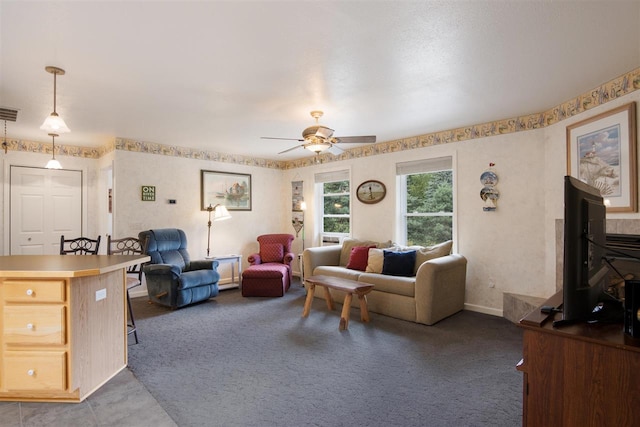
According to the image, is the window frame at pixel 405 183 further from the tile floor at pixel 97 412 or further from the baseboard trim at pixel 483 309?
the tile floor at pixel 97 412

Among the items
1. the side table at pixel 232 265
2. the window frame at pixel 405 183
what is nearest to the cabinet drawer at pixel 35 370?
the side table at pixel 232 265

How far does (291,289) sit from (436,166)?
3.09 m

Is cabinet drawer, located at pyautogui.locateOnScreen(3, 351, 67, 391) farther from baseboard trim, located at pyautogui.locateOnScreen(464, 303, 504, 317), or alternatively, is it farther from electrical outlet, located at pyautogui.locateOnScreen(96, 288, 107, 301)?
baseboard trim, located at pyautogui.locateOnScreen(464, 303, 504, 317)

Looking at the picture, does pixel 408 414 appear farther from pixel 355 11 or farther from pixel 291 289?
pixel 291 289

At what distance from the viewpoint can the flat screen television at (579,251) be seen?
108cm

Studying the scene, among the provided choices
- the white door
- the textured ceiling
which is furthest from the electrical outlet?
the white door

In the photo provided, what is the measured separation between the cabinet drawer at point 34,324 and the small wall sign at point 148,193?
10.4 ft

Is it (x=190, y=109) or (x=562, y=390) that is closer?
(x=562, y=390)

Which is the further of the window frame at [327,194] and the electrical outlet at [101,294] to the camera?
the window frame at [327,194]

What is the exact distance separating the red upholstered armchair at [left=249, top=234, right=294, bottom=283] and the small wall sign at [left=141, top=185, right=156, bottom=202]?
6.10ft

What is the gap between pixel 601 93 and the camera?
117 inches

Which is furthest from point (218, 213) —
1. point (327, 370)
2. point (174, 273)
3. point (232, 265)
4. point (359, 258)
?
point (327, 370)

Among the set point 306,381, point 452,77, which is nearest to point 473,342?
point 306,381

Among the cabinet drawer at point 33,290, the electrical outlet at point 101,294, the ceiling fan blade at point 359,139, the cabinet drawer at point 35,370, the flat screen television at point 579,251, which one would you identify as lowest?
the cabinet drawer at point 35,370
